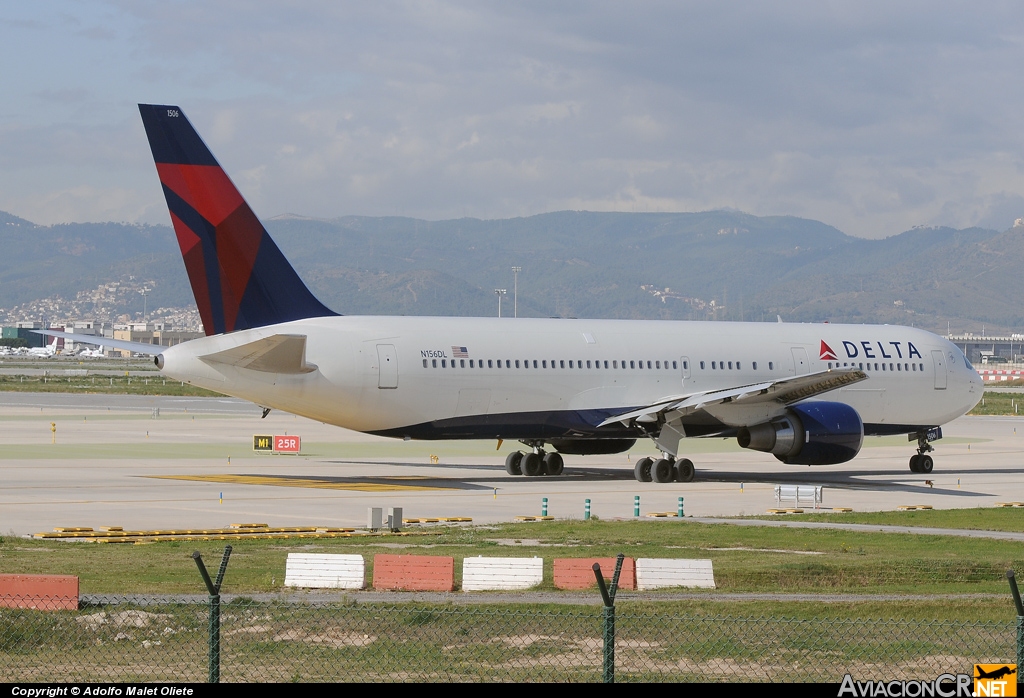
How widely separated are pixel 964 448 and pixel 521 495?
31350 millimetres

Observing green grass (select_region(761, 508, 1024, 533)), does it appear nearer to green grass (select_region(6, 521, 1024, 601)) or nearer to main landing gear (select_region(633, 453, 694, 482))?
green grass (select_region(6, 521, 1024, 601))

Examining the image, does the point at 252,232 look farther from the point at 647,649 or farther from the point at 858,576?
the point at 647,649

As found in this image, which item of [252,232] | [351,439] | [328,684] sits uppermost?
[252,232]

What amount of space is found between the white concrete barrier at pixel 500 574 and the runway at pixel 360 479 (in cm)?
924

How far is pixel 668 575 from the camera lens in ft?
70.2

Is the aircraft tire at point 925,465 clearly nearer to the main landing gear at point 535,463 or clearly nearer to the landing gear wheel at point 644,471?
the landing gear wheel at point 644,471

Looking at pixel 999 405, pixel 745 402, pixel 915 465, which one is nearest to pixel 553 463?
pixel 745 402

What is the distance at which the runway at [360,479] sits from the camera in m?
32.8

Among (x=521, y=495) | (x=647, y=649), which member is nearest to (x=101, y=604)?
(x=647, y=649)

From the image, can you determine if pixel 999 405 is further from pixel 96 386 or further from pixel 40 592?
pixel 40 592

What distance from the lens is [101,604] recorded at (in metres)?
18.3

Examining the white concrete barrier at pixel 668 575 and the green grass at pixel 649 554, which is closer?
the white concrete barrier at pixel 668 575

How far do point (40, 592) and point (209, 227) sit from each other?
2119 centimetres

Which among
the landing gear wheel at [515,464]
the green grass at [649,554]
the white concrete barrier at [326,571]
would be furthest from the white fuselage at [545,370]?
the white concrete barrier at [326,571]
